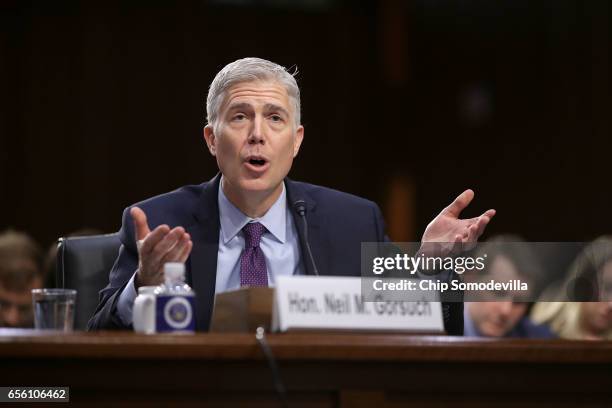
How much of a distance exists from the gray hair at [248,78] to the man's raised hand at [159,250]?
2.19ft

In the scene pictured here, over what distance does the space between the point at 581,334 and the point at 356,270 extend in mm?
1289

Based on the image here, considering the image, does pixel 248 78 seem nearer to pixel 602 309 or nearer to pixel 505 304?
pixel 602 309

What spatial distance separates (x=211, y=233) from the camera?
2215 millimetres

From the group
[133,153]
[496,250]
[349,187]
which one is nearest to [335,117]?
[349,187]

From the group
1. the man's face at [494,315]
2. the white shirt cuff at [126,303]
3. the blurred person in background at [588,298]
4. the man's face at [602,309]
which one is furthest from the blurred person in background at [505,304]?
the white shirt cuff at [126,303]

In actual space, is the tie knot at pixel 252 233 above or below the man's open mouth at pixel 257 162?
below

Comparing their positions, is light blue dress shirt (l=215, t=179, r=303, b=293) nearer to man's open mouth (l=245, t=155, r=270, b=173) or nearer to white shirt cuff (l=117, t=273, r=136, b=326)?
man's open mouth (l=245, t=155, r=270, b=173)

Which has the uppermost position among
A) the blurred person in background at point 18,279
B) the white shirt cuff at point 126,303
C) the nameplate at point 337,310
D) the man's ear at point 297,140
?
the man's ear at point 297,140

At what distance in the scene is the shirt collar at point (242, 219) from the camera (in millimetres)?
2270

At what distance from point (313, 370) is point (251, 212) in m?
1.10

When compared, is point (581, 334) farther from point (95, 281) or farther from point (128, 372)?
point (128, 372)

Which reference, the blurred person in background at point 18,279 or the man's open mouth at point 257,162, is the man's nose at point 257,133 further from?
the blurred person in background at point 18,279

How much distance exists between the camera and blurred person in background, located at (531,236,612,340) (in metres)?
3.00

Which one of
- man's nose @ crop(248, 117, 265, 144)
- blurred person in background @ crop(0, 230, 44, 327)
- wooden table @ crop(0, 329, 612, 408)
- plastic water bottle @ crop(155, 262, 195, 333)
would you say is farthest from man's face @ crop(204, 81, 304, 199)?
blurred person in background @ crop(0, 230, 44, 327)
